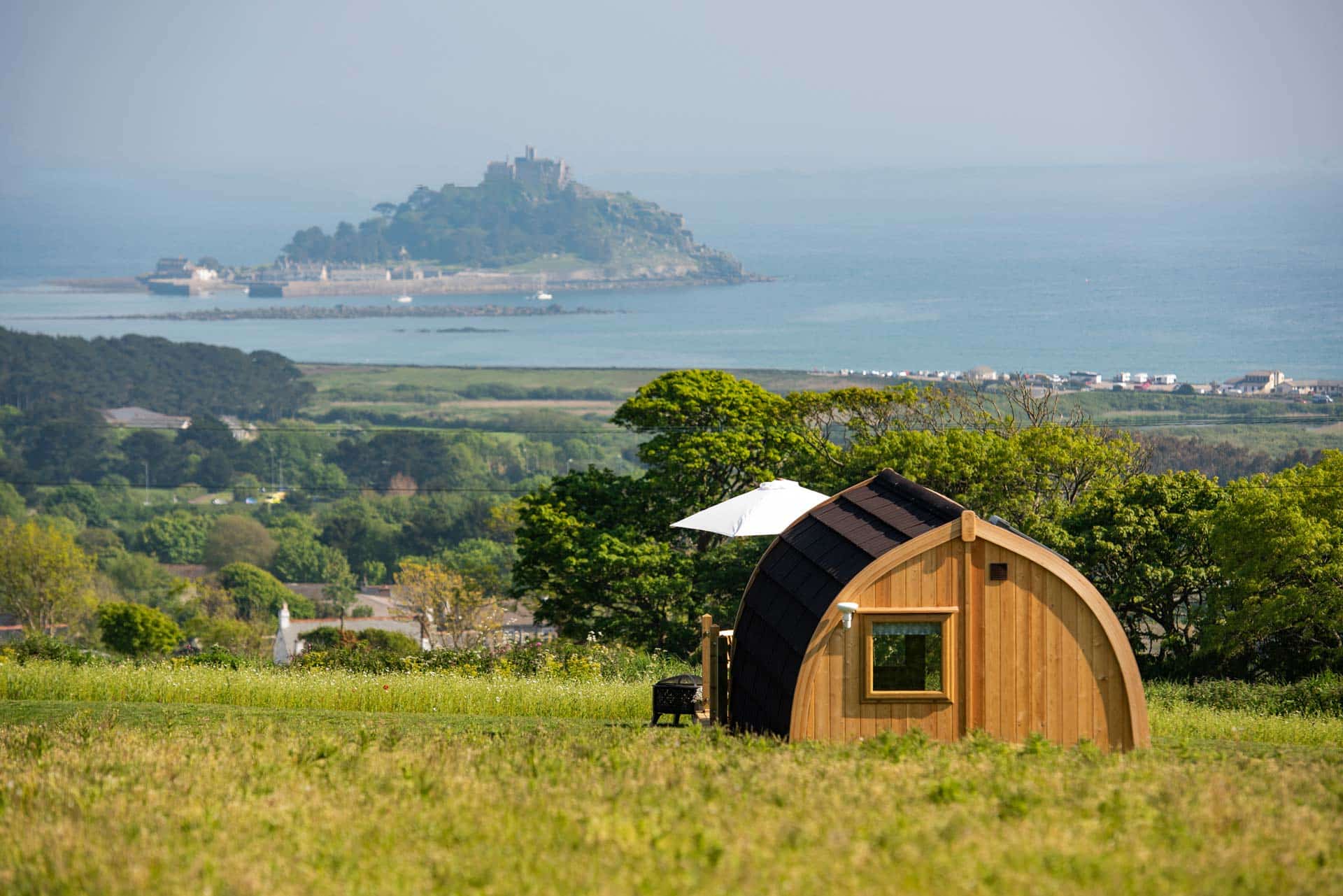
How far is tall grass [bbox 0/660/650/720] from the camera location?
51.4 feet

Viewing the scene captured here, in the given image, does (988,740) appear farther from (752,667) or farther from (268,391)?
(268,391)

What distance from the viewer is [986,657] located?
11.2 m

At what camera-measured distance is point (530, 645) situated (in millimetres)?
21719

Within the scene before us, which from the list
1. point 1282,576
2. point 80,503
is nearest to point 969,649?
point 1282,576

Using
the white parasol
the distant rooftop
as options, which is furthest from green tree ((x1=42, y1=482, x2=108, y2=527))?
the white parasol

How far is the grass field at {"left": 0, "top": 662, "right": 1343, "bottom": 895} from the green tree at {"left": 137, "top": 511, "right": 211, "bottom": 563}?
111760 millimetres

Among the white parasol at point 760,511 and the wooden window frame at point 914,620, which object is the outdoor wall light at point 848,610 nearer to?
the wooden window frame at point 914,620

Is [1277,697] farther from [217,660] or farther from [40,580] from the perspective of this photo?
[40,580]

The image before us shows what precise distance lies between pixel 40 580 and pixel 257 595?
20767 mm

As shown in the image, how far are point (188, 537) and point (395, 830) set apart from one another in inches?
4644

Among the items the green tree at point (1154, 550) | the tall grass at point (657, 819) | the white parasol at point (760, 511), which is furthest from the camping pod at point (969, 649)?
the green tree at point (1154, 550)

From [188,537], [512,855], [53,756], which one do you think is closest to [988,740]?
[512,855]

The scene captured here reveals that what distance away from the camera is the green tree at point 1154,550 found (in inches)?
838

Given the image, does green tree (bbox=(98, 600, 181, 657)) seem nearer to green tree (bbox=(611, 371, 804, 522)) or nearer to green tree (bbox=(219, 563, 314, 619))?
green tree (bbox=(219, 563, 314, 619))
